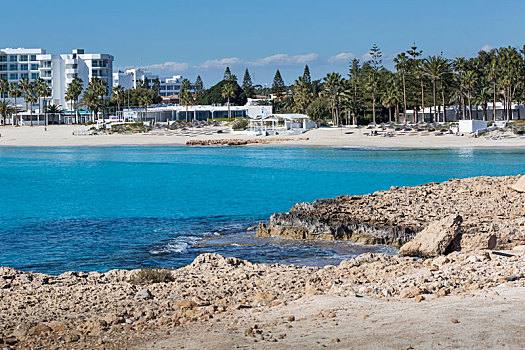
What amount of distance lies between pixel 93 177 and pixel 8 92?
98.6 meters

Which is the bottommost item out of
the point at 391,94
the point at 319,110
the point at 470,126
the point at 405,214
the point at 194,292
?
the point at 194,292

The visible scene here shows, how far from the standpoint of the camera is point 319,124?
322ft

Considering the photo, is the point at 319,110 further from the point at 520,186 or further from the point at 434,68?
the point at 520,186

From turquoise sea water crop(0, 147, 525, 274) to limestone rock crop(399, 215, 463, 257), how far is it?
282 cm

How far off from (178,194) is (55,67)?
124360 mm

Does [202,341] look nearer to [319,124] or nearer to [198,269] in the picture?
[198,269]

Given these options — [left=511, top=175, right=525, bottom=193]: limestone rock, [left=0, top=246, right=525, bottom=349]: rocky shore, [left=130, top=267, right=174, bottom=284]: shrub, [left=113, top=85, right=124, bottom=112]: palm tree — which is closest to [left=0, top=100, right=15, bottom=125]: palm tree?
[left=113, top=85, right=124, bottom=112]: palm tree

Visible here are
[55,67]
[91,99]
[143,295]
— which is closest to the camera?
[143,295]

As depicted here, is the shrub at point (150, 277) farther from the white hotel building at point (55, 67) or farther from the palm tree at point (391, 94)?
the white hotel building at point (55, 67)

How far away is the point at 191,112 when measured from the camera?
118 meters

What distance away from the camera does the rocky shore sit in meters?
8.38

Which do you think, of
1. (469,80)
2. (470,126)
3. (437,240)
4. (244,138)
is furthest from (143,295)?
(469,80)

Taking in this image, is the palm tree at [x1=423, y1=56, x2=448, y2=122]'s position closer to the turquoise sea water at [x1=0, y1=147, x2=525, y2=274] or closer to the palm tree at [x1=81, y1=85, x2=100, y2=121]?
the turquoise sea water at [x1=0, y1=147, x2=525, y2=274]

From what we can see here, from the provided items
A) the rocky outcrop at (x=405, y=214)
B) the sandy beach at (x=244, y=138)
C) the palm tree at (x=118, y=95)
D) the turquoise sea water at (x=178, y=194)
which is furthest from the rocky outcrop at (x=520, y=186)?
the palm tree at (x=118, y=95)
